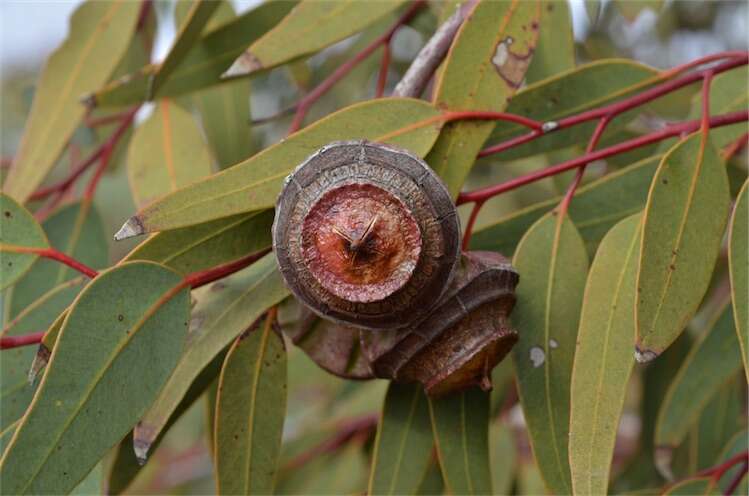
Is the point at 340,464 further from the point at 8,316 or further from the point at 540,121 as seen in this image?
the point at 540,121

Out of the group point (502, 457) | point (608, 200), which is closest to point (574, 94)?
point (608, 200)

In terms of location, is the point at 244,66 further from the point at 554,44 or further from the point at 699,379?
the point at 699,379

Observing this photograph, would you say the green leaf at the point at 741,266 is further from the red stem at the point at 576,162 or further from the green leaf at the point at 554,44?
the green leaf at the point at 554,44

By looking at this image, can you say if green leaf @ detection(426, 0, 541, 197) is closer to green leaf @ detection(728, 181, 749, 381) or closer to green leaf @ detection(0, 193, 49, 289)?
green leaf @ detection(728, 181, 749, 381)

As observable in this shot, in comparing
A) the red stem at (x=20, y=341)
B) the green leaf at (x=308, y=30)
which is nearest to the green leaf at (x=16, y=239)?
the red stem at (x=20, y=341)

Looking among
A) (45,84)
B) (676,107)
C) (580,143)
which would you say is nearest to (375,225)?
(580,143)
